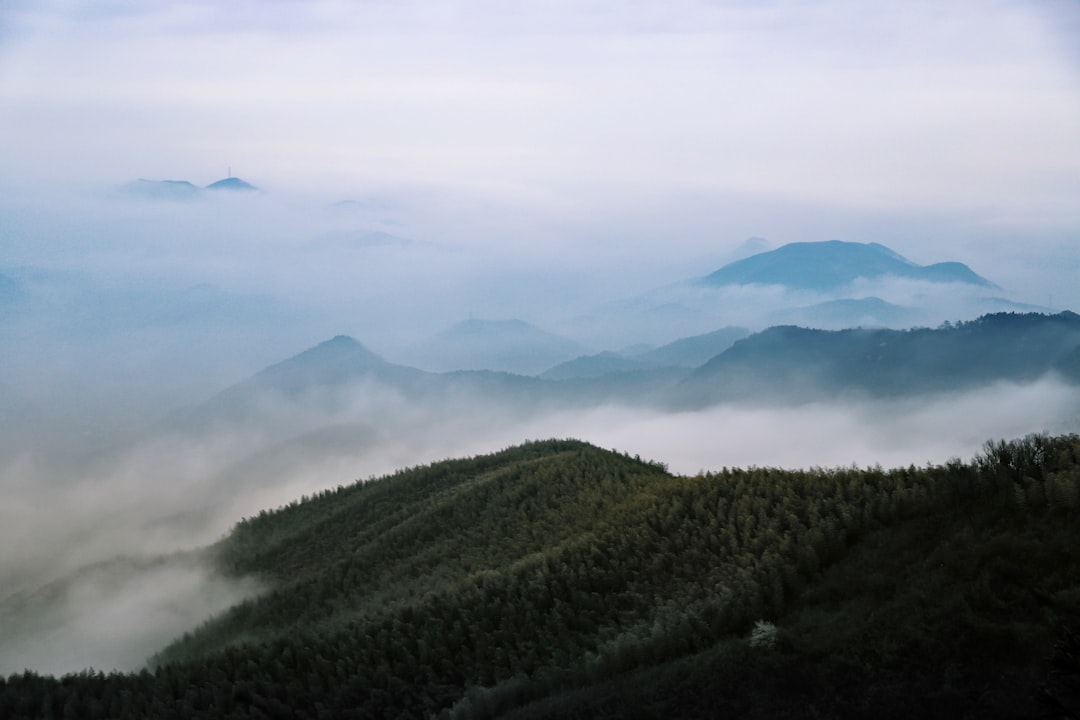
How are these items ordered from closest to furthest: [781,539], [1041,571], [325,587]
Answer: [1041,571]
[781,539]
[325,587]

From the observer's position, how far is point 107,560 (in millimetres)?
105500

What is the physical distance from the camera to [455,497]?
61.0 m

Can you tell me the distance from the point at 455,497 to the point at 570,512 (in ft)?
44.4

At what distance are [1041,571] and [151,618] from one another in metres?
68.7

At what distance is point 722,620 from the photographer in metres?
25.1

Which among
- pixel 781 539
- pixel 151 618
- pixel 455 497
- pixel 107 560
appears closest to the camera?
pixel 781 539

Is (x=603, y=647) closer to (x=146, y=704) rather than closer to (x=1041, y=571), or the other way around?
(x=1041, y=571)

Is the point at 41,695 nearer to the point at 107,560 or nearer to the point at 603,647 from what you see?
the point at 603,647

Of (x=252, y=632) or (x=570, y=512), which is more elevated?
(x=570, y=512)

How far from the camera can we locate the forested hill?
769 inches

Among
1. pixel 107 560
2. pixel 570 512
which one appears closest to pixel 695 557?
pixel 570 512

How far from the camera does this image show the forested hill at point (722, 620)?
19.5 metres

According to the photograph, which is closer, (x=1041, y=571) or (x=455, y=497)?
(x=1041, y=571)

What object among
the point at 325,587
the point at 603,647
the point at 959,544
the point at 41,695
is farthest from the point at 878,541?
the point at 325,587
